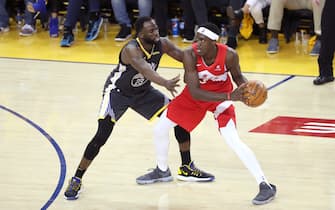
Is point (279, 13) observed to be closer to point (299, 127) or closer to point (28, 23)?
point (299, 127)

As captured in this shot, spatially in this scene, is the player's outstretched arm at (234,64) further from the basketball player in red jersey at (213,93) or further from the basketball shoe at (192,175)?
the basketball shoe at (192,175)

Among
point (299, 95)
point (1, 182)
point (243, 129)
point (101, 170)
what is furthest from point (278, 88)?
point (1, 182)

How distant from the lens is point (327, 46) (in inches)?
399

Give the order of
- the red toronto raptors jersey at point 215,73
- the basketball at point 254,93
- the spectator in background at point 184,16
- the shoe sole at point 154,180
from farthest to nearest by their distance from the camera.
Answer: the spectator in background at point 184,16 → the shoe sole at point 154,180 → the red toronto raptors jersey at point 215,73 → the basketball at point 254,93

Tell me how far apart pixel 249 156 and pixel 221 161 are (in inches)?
44.9

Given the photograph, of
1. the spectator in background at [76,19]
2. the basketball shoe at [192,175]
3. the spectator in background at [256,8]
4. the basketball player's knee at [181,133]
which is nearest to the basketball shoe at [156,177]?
the basketball shoe at [192,175]

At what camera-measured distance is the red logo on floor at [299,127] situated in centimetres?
845

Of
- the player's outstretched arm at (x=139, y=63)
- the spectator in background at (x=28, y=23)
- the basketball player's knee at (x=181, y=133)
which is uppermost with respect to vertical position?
the player's outstretched arm at (x=139, y=63)

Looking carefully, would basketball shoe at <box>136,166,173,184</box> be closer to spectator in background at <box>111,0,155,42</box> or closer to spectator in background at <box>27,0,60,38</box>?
spectator in background at <box>111,0,155,42</box>

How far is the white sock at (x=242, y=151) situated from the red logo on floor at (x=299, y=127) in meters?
1.94

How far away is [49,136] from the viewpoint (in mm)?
8336

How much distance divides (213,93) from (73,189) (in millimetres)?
1427

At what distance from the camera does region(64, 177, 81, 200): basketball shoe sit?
22.0ft

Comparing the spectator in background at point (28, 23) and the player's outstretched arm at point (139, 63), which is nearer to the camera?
the player's outstretched arm at point (139, 63)
